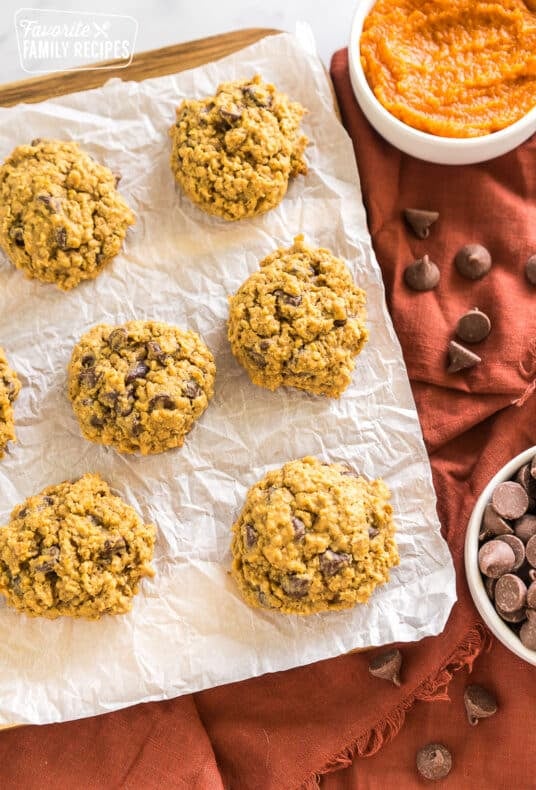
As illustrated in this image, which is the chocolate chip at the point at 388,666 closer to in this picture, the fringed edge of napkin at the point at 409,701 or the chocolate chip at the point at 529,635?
the fringed edge of napkin at the point at 409,701

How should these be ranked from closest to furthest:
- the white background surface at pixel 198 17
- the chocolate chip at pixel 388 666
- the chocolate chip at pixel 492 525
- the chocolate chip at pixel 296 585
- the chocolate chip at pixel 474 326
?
the chocolate chip at pixel 296 585 → the chocolate chip at pixel 492 525 → the chocolate chip at pixel 388 666 → the chocolate chip at pixel 474 326 → the white background surface at pixel 198 17

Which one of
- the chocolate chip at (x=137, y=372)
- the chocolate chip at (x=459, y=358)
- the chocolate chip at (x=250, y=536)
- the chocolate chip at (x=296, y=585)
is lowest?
the chocolate chip at (x=296, y=585)

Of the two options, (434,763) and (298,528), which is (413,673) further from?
(298,528)

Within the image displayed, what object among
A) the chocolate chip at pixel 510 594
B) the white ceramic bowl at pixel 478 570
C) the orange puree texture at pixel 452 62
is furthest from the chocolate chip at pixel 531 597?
the orange puree texture at pixel 452 62

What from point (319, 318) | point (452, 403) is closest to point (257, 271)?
point (319, 318)

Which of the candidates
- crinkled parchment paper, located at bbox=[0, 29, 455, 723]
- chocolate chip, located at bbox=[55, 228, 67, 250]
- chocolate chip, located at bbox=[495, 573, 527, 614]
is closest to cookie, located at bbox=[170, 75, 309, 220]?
crinkled parchment paper, located at bbox=[0, 29, 455, 723]

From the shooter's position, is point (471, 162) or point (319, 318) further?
point (471, 162)

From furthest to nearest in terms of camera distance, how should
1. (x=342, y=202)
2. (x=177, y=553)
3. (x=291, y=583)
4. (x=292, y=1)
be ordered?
(x=292, y=1) → (x=342, y=202) → (x=177, y=553) → (x=291, y=583)

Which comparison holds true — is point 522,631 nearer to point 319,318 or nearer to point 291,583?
point 291,583
